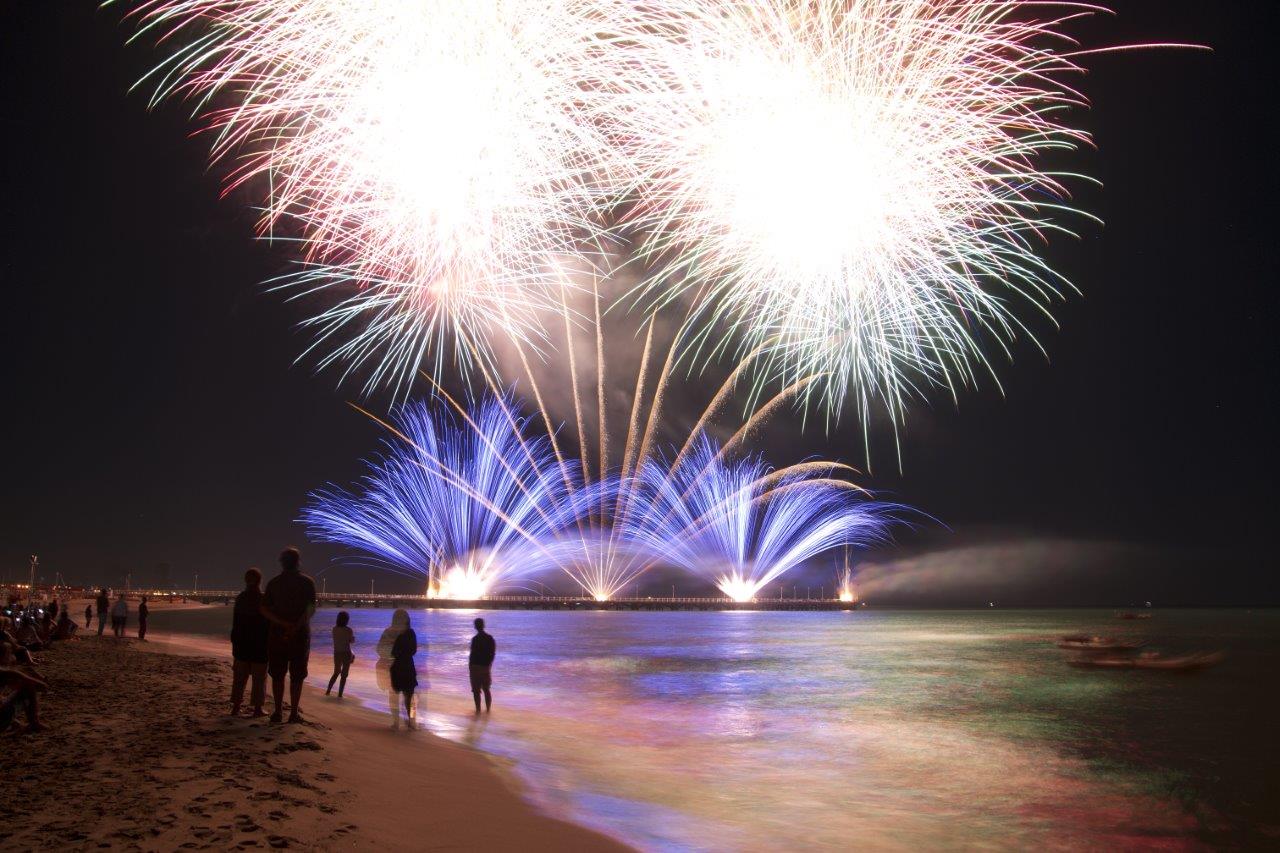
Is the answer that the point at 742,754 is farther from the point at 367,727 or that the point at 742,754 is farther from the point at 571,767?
the point at 367,727

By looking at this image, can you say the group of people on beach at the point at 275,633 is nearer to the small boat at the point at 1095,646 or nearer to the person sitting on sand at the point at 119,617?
the person sitting on sand at the point at 119,617

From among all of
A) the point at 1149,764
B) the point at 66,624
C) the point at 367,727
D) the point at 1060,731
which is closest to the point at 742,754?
the point at 367,727

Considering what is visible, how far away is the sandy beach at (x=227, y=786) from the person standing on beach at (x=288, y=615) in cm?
65

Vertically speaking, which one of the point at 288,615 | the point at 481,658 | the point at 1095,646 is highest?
the point at 288,615

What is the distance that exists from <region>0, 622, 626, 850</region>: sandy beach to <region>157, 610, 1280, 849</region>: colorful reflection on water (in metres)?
1.63

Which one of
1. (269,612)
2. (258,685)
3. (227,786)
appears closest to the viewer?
(227,786)

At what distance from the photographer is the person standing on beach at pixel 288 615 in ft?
28.7

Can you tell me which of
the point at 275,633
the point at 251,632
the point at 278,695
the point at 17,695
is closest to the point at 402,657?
the point at 278,695

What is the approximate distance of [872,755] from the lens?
55.1 feet

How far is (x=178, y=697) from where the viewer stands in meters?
10.9

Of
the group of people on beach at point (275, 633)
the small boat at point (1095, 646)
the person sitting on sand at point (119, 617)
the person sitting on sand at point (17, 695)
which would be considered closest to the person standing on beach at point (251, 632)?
the group of people on beach at point (275, 633)

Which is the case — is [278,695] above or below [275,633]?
below

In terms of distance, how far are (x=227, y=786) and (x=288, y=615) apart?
2.35m

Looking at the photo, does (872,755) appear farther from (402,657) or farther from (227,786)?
(227,786)
